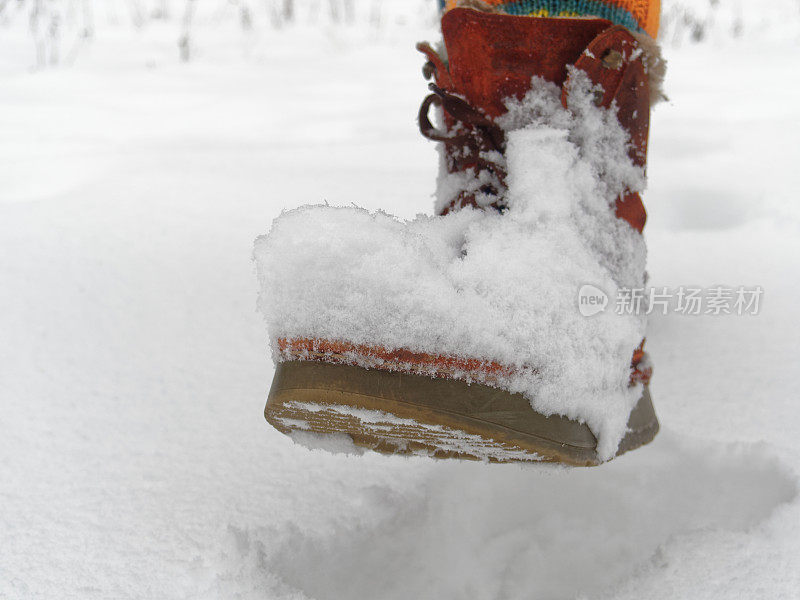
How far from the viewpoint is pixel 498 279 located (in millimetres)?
633

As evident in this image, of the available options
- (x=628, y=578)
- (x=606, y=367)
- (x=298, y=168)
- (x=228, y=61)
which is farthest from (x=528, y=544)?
(x=228, y=61)

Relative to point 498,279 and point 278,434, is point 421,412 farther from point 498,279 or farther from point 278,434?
point 278,434

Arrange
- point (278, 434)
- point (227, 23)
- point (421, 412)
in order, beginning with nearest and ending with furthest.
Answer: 1. point (421, 412)
2. point (278, 434)
3. point (227, 23)

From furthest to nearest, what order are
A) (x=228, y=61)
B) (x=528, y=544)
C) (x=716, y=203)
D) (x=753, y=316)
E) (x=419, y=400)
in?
1. (x=228, y=61)
2. (x=716, y=203)
3. (x=753, y=316)
4. (x=528, y=544)
5. (x=419, y=400)

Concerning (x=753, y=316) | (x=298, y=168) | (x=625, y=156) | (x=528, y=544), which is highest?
(x=625, y=156)

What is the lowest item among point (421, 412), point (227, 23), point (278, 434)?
point (278, 434)

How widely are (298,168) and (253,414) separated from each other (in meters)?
0.78

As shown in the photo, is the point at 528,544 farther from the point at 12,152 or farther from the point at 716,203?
the point at 12,152

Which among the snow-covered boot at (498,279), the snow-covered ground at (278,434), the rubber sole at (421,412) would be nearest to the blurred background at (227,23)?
the snow-covered ground at (278,434)

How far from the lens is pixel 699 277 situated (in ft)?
3.78

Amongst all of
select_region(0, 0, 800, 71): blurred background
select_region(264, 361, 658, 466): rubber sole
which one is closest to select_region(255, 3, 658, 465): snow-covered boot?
select_region(264, 361, 658, 466): rubber sole

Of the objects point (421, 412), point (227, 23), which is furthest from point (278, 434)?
point (227, 23)

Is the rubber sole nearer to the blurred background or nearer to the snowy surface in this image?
the snowy surface

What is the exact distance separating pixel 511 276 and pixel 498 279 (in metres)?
0.01
